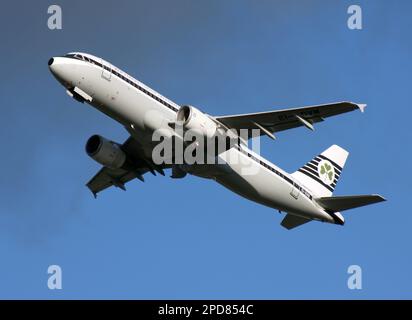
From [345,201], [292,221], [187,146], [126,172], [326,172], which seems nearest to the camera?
[187,146]

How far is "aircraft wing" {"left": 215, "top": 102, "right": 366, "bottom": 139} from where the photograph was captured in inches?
1564

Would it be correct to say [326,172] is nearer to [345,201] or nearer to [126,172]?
[345,201]

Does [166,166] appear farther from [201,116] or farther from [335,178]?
[335,178]

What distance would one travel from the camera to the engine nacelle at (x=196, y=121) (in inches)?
1559

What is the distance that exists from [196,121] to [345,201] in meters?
10.8

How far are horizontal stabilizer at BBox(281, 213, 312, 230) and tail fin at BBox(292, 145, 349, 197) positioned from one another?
185cm

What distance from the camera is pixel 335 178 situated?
5094 cm

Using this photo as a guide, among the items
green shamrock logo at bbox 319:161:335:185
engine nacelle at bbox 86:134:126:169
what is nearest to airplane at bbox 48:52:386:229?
engine nacelle at bbox 86:134:126:169

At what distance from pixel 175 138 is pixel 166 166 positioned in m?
6.24

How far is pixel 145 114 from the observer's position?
39656 mm

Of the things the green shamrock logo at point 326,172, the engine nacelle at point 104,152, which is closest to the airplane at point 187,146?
the engine nacelle at point 104,152

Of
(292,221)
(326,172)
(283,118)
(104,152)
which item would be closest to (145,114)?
(104,152)

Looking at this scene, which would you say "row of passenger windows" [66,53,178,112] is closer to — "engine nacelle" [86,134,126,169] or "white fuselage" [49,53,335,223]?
"white fuselage" [49,53,335,223]

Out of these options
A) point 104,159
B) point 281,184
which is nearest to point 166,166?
point 104,159
